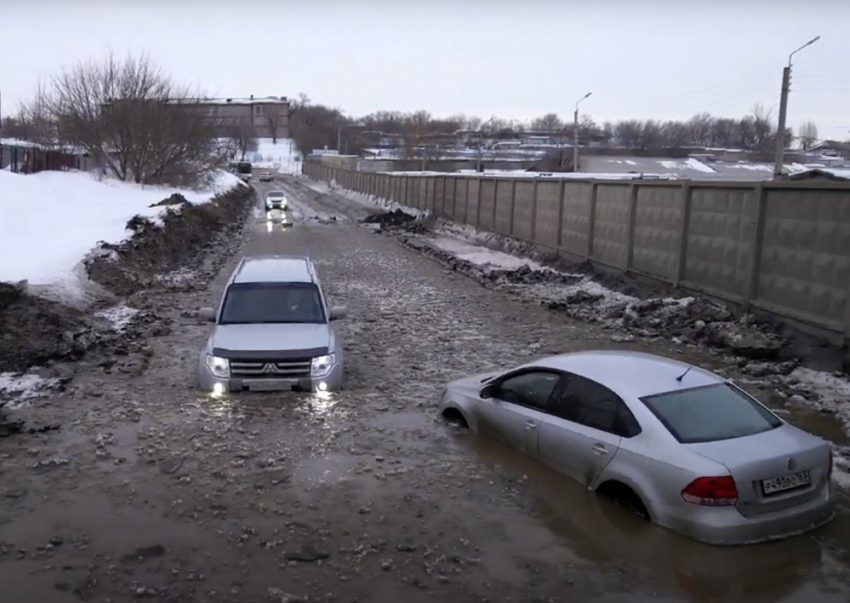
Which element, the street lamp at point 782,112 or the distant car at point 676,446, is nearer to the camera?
the distant car at point 676,446

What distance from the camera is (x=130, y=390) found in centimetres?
1089

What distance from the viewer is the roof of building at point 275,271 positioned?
1196cm

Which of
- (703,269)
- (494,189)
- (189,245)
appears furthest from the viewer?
(494,189)

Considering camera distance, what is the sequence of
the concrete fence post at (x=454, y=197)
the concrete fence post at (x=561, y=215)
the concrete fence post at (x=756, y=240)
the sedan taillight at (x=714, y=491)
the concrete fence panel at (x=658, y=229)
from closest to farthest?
the sedan taillight at (x=714, y=491), the concrete fence post at (x=756, y=240), the concrete fence panel at (x=658, y=229), the concrete fence post at (x=561, y=215), the concrete fence post at (x=454, y=197)

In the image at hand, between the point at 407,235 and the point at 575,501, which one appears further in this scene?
the point at 407,235

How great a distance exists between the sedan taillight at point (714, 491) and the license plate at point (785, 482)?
0.94ft

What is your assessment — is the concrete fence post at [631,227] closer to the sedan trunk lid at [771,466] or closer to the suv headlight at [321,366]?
the suv headlight at [321,366]

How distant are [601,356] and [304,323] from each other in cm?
485

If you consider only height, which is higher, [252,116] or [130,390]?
[252,116]

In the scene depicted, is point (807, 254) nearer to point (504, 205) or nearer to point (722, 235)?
point (722, 235)

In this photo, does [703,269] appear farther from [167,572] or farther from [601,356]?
Result: [167,572]

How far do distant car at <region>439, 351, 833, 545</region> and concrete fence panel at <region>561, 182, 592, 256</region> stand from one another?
15.6m

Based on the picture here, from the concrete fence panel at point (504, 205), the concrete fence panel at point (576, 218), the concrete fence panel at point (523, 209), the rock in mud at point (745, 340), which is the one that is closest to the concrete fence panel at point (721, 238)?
the rock in mud at point (745, 340)

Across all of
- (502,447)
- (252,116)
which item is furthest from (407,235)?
(252,116)
